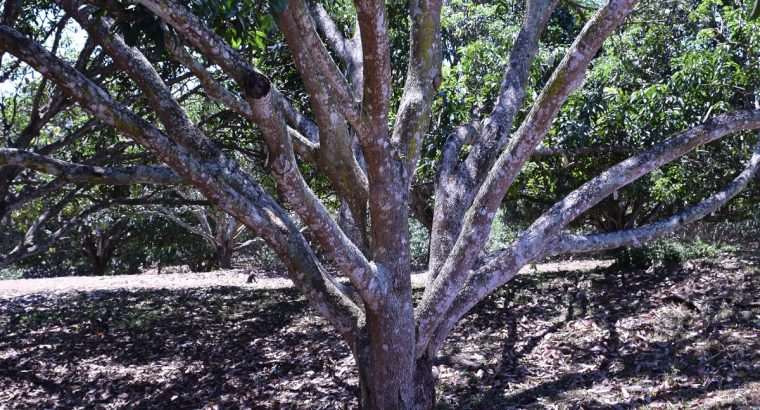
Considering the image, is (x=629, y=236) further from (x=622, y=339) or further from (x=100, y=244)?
(x=100, y=244)

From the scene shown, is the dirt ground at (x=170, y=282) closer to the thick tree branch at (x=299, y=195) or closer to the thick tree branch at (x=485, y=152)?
the thick tree branch at (x=485, y=152)

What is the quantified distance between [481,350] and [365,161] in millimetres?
3222

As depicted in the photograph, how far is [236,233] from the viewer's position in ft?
64.4

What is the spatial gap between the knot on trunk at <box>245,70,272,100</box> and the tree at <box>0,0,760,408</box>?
0.4 inches

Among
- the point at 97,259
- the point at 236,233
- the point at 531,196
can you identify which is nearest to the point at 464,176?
the point at 531,196

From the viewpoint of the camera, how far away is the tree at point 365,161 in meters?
3.76

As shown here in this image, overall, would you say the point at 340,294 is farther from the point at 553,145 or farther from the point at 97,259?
the point at 97,259

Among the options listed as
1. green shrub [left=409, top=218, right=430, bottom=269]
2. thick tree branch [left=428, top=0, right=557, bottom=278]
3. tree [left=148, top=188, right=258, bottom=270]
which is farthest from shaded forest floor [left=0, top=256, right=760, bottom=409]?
green shrub [left=409, top=218, right=430, bottom=269]

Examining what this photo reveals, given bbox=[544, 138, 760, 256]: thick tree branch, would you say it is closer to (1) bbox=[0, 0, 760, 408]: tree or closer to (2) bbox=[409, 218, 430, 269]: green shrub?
(1) bbox=[0, 0, 760, 408]: tree

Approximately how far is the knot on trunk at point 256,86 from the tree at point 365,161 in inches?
0.4

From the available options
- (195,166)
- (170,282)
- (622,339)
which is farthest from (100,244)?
(195,166)

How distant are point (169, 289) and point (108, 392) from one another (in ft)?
16.8

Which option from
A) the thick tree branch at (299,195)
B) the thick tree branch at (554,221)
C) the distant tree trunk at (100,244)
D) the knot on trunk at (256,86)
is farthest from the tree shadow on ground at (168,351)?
the distant tree trunk at (100,244)

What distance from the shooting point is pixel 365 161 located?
423 centimetres
